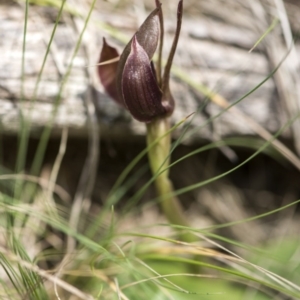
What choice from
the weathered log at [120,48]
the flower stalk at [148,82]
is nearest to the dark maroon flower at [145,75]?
the flower stalk at [148,82]

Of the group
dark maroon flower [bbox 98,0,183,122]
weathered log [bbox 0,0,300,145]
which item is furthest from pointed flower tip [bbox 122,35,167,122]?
weathered log [bbox 0,0,300,145]

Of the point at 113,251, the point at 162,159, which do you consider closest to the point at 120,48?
the point at 162,159

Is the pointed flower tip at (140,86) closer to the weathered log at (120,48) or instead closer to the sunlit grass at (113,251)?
the sunlit grass at (113,251)

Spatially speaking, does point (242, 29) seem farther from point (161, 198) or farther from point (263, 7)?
point (161, 198)

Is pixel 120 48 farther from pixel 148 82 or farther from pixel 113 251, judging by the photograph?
pixel 113 251

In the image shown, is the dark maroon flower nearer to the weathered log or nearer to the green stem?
the green stem

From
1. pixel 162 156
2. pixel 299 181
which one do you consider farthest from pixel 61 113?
pixel 299 181
